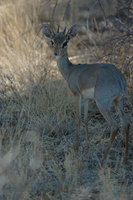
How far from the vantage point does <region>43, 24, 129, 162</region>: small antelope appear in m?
4.09

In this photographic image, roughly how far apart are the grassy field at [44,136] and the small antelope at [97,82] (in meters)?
0.37

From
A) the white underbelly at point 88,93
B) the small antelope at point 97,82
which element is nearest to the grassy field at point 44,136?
the small antelope at point 97,82

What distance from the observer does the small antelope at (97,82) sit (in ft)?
13.4

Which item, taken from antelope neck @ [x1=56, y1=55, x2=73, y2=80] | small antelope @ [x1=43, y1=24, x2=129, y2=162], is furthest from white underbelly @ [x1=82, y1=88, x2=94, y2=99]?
antelope neck @ [x1=56, y1=55, x2=73, y2=80]

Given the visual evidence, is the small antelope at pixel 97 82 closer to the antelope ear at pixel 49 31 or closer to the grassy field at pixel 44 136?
the antelope ear at pixel 49 31

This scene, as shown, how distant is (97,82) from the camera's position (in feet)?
13.7

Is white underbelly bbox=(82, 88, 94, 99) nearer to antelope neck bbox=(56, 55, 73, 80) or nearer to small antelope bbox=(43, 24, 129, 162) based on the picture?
small antelope bbox=(43, 24, 129, 162)

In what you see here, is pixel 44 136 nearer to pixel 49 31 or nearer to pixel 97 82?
pixel 97 82

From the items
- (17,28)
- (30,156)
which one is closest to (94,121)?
(30,156)

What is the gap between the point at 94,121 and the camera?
5.82 m

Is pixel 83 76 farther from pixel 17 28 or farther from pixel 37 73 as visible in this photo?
pixel 17 28

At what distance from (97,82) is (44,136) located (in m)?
1.41

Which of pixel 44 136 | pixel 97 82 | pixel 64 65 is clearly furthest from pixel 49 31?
pixel 44 136

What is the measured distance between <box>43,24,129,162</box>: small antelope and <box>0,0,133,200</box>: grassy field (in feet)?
1.22
